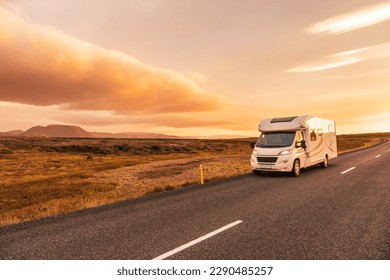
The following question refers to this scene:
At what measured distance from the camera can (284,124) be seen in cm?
1493

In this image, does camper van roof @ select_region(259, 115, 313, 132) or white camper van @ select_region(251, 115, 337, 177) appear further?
camper van roof @ select_region(259, 115, 313, 132)

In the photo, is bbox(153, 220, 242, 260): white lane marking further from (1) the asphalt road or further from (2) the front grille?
(2) the front grille

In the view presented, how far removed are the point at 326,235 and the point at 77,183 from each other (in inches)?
760

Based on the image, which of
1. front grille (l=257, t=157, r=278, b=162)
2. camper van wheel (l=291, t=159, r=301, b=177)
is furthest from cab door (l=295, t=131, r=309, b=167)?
front grille (l=257, t=157, r=278, b=162)

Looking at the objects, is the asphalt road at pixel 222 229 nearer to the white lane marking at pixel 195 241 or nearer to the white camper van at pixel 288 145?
the white lane marking at pixel 195 241

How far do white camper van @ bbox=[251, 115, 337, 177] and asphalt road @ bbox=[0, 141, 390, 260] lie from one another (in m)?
3.70

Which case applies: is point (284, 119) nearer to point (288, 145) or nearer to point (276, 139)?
point (276, 139)

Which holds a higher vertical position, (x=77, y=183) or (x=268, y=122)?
(x=268, y=122)

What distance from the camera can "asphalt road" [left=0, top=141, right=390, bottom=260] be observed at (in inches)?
198
